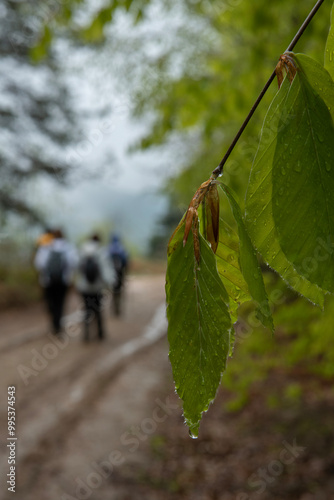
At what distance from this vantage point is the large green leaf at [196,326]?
1.77ft

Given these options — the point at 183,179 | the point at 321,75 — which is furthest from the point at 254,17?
A: the point at 183,179

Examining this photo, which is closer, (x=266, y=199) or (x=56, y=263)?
(x=266, y=199)

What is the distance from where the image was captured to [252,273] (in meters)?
0.55

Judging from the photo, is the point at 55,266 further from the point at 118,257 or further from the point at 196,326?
the point at 196,326

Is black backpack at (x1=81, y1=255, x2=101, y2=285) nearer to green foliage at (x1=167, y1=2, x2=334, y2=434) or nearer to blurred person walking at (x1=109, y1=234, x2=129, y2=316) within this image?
blurred person walking at (x1=109, y1=234, x2=129, y2=316)

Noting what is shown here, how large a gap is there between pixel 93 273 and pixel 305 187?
739 cm

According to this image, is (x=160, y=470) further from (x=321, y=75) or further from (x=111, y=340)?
(x=321, y=75)

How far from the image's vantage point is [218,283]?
54 centimetres

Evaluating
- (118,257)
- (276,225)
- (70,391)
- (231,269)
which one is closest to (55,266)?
(70,391)

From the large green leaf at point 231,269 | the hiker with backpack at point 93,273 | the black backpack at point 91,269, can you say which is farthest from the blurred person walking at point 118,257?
the large green leaf at point 231,269

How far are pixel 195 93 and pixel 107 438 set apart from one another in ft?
13.2

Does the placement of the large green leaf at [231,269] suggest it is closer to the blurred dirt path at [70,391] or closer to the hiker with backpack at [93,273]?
the blurred dirt path at [70,391]

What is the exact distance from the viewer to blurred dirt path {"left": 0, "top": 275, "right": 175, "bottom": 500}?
494cm

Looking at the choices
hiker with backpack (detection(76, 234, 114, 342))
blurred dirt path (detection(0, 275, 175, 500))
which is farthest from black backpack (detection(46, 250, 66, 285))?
blurred dirt path (detection(0, 275, 175, 500))
